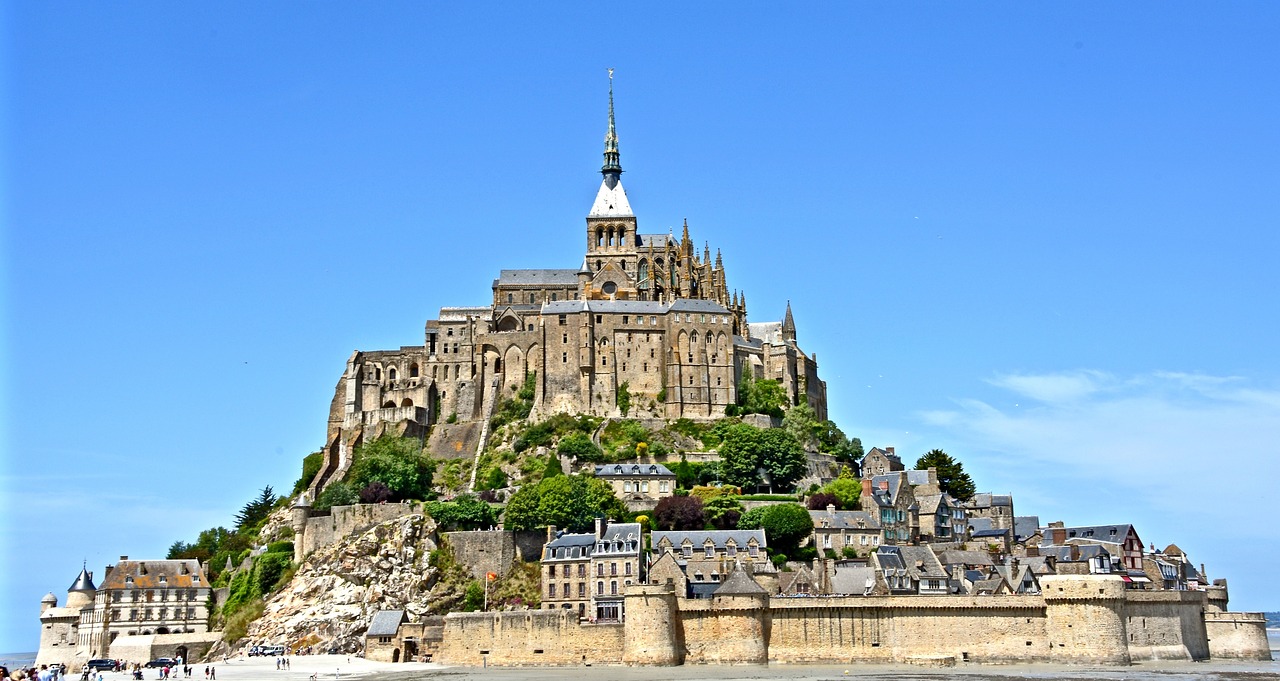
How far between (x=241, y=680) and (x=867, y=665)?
28223 mm

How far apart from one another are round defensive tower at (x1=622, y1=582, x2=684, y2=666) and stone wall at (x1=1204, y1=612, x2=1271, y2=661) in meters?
28.8

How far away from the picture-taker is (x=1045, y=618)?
220 ft

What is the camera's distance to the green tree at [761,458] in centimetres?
9244

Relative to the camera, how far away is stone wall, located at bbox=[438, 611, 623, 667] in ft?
223

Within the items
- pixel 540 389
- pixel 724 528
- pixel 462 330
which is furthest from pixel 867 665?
pixel 462 330

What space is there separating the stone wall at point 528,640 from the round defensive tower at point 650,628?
1004 millimetres

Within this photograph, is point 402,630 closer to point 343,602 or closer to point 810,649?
point 343,602

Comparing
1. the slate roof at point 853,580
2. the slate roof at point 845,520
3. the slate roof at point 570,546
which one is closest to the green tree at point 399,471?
the slate roof at point 570,546

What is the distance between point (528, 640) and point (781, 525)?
1801 cm

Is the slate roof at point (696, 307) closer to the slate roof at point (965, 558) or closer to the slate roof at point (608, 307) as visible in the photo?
the slate roof at point (608, 307)

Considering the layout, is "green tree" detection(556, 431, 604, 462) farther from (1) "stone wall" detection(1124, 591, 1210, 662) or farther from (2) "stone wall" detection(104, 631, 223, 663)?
(1) "stone wall" detection(1124, 591, 1210, 662)

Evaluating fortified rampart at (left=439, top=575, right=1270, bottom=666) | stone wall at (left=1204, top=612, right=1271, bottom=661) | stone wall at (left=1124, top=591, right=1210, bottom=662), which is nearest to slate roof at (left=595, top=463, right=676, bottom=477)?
fortified rampart at (left=439, top=575, right=1270, bottom=666)

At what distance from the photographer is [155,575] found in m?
85.4

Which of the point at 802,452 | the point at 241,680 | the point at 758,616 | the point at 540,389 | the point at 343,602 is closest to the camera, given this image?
the point at 241,680
